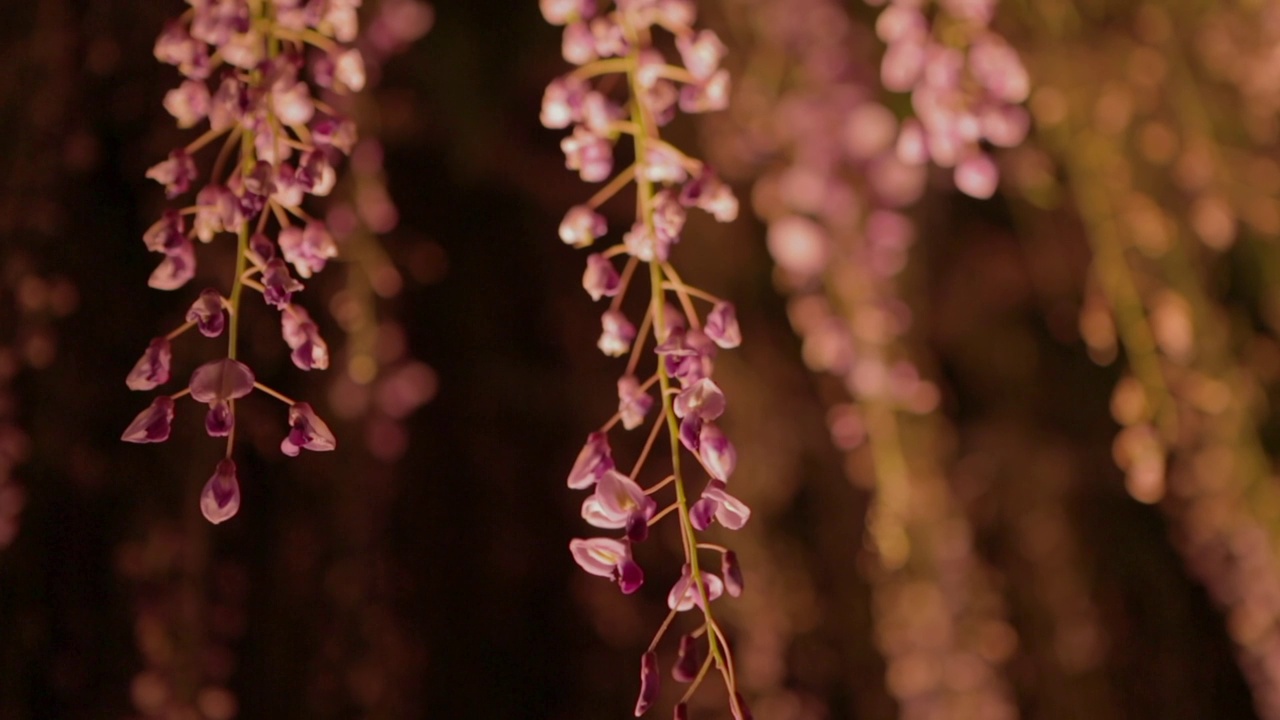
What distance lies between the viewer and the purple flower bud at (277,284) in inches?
16.1

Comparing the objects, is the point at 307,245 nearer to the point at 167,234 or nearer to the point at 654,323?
the point at 167,234

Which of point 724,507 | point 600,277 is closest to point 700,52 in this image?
point 600,277

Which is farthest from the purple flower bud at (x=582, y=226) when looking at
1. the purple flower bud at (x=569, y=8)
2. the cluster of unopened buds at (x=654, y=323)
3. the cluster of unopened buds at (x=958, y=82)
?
the cluster of unopened buds at (x=958, y=82)

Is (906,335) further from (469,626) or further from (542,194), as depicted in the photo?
(469,626)

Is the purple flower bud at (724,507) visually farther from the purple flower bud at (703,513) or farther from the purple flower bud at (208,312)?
the purple flower bud at (208,312)

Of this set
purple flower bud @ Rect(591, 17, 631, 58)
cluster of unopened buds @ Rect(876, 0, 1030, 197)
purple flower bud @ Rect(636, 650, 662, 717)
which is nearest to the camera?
purple flower bud @ Rect(636, 650, 662, 717)

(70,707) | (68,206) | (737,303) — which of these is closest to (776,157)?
(737,303)

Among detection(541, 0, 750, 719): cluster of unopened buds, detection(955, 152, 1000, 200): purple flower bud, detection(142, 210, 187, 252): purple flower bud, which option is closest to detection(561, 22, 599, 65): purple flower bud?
detection(541, 0, 750, 719): cluster of unopened buds

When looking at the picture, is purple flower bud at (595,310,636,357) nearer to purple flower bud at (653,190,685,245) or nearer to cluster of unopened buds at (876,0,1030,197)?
purple flower bud at (653,190,685,245)

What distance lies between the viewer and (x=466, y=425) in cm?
103

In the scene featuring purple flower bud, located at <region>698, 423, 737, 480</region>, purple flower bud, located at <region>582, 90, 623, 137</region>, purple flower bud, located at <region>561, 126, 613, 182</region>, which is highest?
purple flower bud, located at <region>582, 90, 623, 137</region>

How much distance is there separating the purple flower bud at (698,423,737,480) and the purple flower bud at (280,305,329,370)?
0.53 ft

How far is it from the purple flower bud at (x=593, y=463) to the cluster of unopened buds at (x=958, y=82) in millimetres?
381

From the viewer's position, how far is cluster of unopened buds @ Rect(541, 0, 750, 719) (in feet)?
1.28
